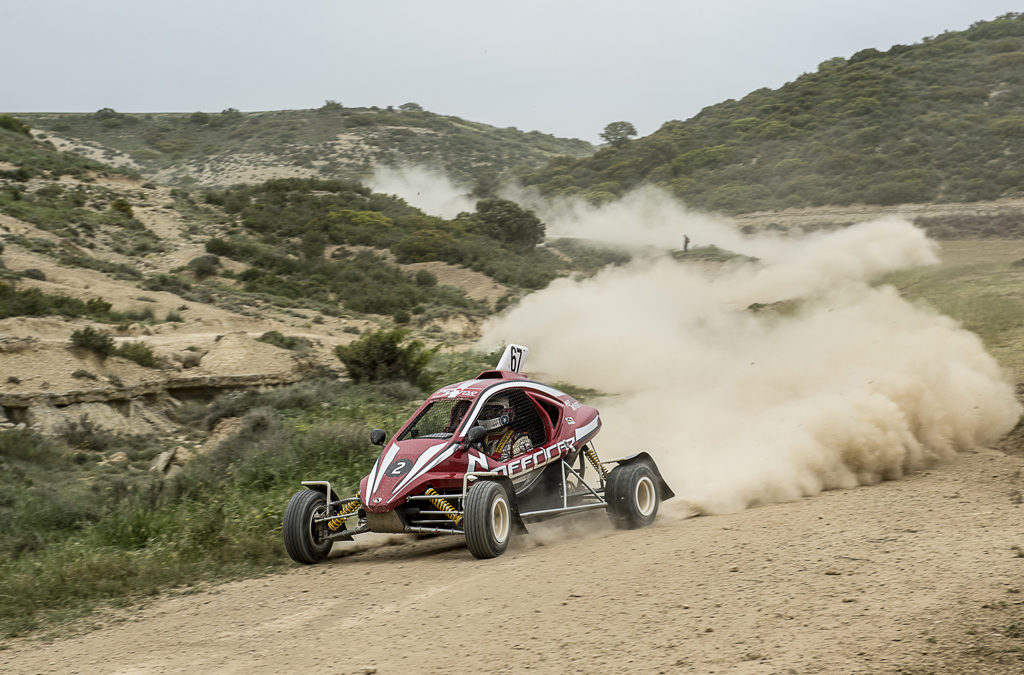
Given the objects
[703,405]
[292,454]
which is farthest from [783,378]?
[292,454]

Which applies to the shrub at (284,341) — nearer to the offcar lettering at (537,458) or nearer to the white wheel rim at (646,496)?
the offcar lettering at (537,458)

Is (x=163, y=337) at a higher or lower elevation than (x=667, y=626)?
higher

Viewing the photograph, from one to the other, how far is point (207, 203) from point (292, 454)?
43.6m

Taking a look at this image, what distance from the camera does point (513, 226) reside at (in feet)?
190

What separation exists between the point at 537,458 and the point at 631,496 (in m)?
1.17

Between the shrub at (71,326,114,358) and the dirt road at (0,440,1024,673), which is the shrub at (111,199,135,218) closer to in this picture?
the shrub at (71,326,114,358)

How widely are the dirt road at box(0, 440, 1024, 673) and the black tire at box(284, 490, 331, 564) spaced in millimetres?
215

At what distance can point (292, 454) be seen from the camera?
14352 mm

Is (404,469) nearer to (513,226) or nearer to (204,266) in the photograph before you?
(204,266)

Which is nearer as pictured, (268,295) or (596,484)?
(596,484)

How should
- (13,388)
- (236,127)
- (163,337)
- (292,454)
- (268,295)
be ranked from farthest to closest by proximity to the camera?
(236,127)
(268,295)
(163,337)
(13,388)
(292,454)

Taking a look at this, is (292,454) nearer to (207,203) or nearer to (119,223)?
(119,223)

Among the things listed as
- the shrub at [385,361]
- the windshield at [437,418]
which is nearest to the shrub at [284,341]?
the shrub at [385,361]

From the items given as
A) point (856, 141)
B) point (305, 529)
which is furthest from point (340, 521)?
point (856, 141)
